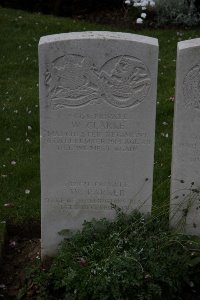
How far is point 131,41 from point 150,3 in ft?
23.3

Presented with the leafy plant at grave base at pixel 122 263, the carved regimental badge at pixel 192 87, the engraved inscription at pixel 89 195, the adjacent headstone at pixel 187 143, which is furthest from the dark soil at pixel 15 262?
the carved regimental badge at pixel 192 87

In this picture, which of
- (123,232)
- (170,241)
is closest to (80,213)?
(123,232)

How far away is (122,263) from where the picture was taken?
443 cm

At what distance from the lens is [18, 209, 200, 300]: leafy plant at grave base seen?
4426 mm

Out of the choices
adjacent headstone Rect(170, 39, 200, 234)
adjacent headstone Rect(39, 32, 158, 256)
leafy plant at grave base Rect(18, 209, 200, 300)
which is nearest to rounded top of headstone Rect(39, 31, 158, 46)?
adjacent headstone Rect(39, 32, 158, 256)

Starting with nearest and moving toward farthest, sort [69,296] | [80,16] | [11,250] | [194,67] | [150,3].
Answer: [69,296], [194,67], [11,250], [150,3], [80,16]

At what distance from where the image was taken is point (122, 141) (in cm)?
493

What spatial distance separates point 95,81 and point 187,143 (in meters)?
0.86

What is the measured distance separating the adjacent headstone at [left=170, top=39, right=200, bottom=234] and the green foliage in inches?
269

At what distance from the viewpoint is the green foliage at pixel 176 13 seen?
38.0 ft

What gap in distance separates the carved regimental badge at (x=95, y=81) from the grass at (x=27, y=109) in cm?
103

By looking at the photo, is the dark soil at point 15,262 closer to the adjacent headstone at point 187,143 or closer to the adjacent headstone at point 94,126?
the adjacent headstone at point 94,126

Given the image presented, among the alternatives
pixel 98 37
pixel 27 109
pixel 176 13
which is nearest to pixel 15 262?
pixel 98 37

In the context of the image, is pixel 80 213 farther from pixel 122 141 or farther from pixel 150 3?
pixel 150 3
